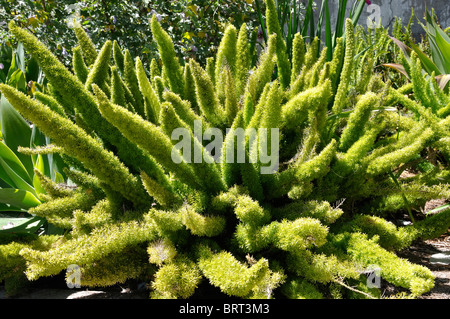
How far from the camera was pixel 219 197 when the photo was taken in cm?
90

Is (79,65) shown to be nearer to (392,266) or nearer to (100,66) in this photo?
(100,66)

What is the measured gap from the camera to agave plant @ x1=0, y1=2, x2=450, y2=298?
0.80 metres

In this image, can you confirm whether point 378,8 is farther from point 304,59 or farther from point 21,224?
point 21,224

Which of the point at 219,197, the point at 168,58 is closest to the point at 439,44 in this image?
the point at 168,58

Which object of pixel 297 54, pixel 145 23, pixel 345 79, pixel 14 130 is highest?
pixel 145 23

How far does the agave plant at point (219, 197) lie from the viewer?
802 millimetres

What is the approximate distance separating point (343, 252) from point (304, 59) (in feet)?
2.63

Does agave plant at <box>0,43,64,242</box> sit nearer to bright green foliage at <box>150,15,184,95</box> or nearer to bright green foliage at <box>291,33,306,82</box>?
bright green foliage at <box>150,15,184,95</box>

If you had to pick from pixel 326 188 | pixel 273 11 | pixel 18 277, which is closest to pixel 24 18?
pixel 273 11

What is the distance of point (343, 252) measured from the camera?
0.93 m

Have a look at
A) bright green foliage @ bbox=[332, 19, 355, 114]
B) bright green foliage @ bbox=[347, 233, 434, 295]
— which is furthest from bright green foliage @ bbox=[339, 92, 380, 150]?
bright green foliage @ bbox=[347, 233, 434, 295]

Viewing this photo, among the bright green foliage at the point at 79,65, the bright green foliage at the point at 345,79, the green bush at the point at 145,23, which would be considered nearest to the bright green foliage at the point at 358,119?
the bright green foliage at the point at 345,79

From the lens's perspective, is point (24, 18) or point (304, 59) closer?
point (304, 59)
